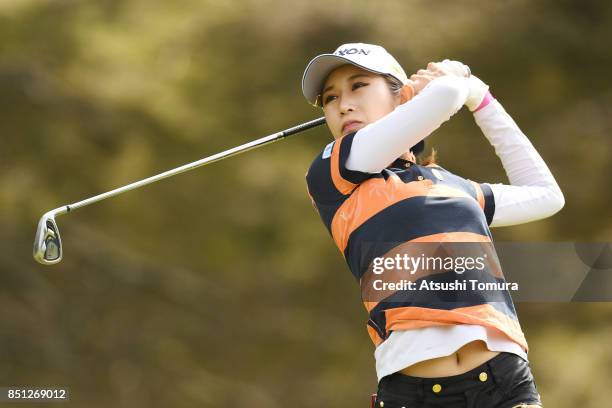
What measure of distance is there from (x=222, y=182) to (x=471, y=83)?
371 centimetres

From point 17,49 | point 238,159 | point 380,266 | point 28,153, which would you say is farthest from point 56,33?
point 380,266

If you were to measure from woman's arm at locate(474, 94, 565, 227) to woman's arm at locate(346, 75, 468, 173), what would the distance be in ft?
0.92

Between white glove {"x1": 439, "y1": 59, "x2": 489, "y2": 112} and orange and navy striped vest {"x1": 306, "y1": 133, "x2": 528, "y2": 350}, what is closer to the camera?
orange and navy striped vest {"x1": 306, "y1": 133, "x2": 528, "y2": 350}

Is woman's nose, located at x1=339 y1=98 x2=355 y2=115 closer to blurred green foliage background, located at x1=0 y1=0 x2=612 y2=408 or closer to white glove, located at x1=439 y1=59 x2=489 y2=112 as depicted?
white glove, located at x1=439 y1=59 x2=489 y2=112

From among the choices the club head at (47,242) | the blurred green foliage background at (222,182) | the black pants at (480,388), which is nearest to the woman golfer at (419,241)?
the black pants at (480,388)

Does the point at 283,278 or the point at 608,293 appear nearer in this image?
the point at 608,293

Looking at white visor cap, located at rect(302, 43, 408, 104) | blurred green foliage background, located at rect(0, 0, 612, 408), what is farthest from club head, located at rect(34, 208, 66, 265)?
blurred green foliage background, located at rect(0, 0, 612, 408)

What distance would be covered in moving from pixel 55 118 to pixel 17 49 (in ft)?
1.53

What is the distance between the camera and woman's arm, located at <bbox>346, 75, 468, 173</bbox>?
1610 millimetres

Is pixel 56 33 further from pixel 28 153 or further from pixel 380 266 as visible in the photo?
pixel 380 266

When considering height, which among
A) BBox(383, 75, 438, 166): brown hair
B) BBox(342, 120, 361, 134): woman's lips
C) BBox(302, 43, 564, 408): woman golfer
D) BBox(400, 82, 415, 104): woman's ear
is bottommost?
BBox(302, 43, 564, 408): woman golfer

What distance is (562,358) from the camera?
510 cm

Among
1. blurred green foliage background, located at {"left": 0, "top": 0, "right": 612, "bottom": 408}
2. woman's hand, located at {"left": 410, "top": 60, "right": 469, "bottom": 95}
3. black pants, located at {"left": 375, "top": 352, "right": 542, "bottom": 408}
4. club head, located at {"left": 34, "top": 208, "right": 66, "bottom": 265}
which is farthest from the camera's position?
blurred green foliage background, located at {"left": 0, "top": 0, "right": 612, "bottom": 408}

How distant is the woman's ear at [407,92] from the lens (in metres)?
1.81
